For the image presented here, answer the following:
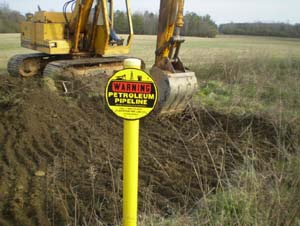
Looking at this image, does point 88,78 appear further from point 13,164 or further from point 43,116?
point 13,164

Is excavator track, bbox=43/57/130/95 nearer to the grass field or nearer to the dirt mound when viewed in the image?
the dirt mound

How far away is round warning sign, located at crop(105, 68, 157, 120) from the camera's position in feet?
6.98

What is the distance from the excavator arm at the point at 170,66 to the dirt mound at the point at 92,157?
47 cm

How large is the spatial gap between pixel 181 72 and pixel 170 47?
46cm

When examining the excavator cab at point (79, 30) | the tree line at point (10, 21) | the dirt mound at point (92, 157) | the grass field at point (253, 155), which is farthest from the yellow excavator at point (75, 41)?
the tree line at point (10, 21)

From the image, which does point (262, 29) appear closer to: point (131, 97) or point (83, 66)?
point (83, 66)

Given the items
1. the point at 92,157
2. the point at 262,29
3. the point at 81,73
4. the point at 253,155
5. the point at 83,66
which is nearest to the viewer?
the point at 253,155

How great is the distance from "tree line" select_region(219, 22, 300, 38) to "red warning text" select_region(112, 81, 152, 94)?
4919 centimetres

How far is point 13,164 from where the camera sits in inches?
193

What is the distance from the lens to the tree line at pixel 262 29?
4906 cm

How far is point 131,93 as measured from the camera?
215 cm

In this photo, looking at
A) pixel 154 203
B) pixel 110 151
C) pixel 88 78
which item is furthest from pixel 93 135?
pixel 88 78

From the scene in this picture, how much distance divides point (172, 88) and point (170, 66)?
420 millimetres

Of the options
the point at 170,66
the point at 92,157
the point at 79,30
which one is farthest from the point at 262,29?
the point at 92,157
